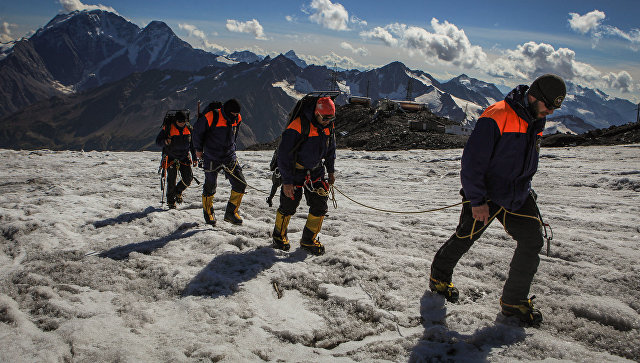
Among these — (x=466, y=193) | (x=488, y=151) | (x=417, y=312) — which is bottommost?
(x=417, y=312)

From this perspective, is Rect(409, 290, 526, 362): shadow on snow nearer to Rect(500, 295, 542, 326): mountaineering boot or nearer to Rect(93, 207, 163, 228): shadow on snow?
Rect(500, 295, 542, 326): mountaineering boot

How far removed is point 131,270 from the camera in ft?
16.8

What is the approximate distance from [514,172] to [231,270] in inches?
153

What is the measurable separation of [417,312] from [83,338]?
3.58m

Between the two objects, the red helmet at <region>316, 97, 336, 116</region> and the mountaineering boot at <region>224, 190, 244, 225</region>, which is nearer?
the red helmet at <region>316, 97, 336, 116</region>

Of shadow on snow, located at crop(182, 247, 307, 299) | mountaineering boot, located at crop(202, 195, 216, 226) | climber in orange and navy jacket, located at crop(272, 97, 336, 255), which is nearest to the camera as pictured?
shadow on snow, located at crop(182, 247, 307, 299)

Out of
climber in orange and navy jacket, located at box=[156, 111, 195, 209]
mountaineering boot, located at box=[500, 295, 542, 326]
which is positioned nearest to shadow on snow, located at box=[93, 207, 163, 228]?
climber in orange and navy jacket, located at box=[156, 111, 195, 209]

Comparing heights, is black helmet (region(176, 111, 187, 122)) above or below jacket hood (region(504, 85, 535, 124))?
below

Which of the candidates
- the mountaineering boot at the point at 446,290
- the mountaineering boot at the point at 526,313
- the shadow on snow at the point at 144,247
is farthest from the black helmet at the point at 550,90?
the shadow on snow at the point at 144,247

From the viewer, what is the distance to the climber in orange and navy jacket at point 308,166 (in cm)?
538

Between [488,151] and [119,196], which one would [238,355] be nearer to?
[488,151]

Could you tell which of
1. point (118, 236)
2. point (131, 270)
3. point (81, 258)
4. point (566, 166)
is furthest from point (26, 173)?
point (566, 166)

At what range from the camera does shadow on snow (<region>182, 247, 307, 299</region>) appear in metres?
4.68

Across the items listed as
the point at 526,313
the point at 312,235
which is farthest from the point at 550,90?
the point at 312,235
